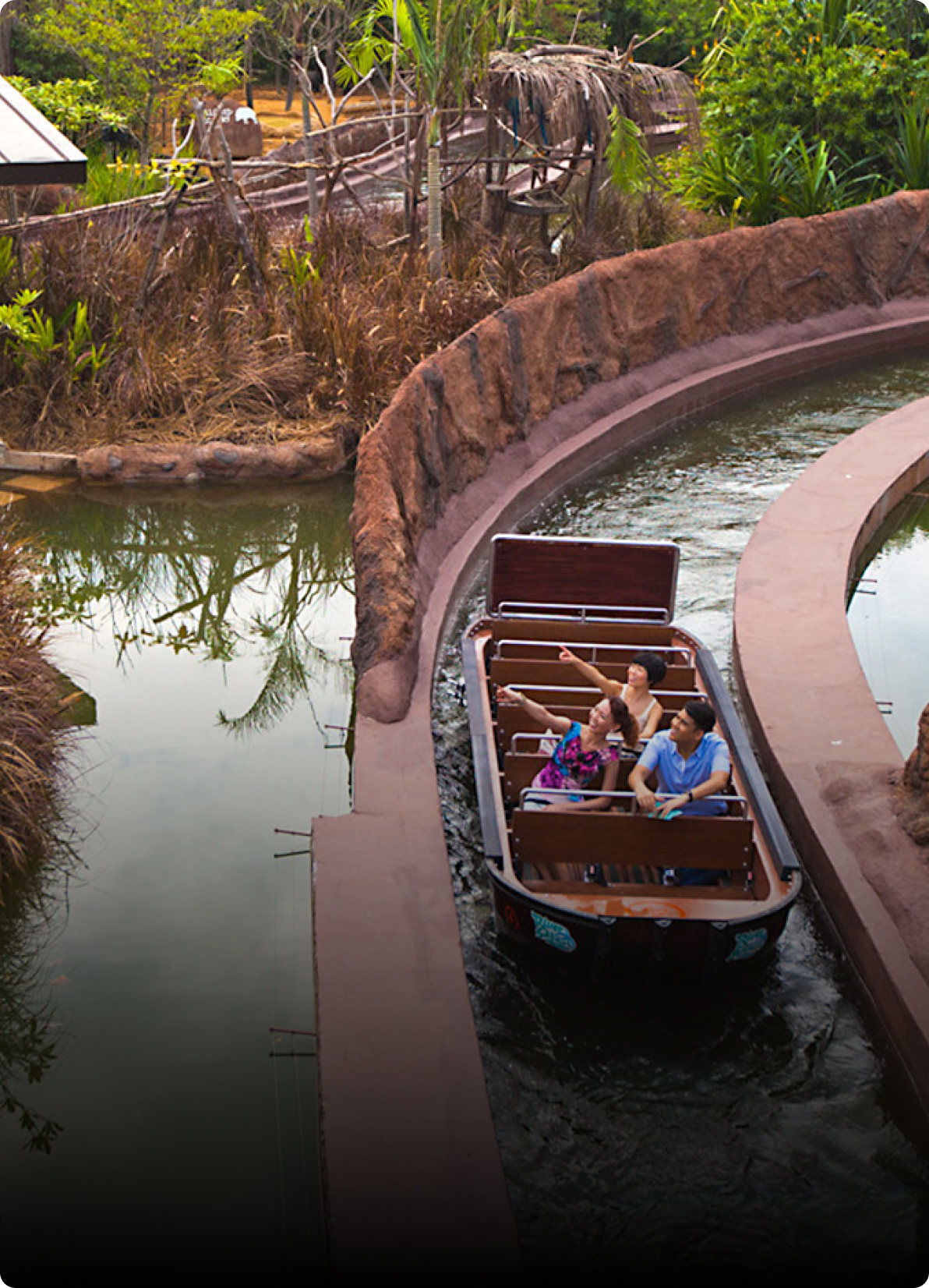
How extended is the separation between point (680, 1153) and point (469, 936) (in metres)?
1.49

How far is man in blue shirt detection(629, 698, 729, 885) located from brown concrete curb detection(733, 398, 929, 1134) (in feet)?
2.62

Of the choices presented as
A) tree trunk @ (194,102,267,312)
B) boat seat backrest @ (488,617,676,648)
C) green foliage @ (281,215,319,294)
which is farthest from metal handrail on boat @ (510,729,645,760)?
tree trunk @ (194,102,267,312)

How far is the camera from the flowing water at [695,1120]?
4480mm

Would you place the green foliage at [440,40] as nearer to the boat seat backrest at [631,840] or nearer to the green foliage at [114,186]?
the green foliage at [114,186]

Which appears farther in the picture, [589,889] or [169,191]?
[169,191]

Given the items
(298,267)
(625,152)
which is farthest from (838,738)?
(625,152)

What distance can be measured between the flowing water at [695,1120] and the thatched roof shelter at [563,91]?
33.5ft

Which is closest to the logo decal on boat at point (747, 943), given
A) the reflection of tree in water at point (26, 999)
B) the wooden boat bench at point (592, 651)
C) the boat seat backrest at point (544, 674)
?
the boat seat backrest at point (544, 674)

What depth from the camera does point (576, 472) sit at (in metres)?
12.4

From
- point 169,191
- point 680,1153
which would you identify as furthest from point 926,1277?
point 169,191

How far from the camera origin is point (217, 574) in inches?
408

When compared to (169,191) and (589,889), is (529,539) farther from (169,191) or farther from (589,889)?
(169,191)

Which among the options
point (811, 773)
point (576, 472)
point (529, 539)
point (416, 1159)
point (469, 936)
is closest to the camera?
point (416, 1159)

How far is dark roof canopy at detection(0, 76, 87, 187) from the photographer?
561 cm
